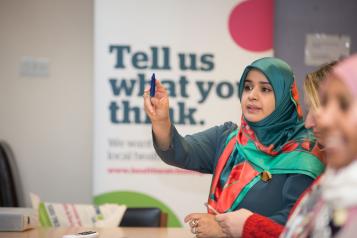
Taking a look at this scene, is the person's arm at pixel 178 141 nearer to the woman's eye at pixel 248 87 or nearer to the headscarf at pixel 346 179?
the woman's eye at pixel 248 87

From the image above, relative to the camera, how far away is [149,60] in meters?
3.85

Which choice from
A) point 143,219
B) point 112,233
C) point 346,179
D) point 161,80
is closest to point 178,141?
point 112,233

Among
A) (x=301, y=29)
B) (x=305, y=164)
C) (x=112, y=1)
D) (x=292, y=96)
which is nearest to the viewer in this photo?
(x=305, y=164)

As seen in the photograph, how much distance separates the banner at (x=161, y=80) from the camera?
3.80m

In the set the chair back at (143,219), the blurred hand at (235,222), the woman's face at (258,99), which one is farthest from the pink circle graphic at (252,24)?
the blurred hand at (235,222)

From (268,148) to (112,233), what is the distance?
0.77 m

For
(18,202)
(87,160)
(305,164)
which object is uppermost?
(305,164)

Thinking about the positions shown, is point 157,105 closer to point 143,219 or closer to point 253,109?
point 253,109

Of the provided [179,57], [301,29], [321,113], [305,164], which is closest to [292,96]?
[305,164]

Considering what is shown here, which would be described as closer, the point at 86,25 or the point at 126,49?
the point at 126,49

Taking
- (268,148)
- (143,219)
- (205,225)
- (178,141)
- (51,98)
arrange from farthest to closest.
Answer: (51,98) < (143,219) < (178,141) < (268,148) < (205,225)

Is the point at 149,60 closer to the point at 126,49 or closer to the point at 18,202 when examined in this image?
the point at 126,49

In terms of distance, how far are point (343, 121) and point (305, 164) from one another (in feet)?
2.89

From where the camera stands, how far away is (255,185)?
192 cm
